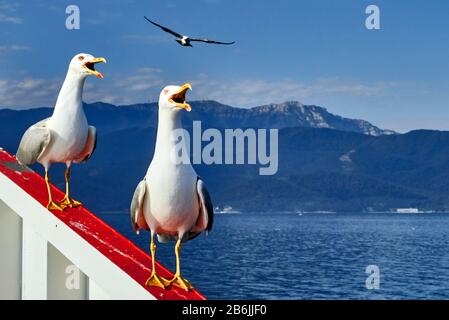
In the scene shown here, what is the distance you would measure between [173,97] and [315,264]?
10843 cm

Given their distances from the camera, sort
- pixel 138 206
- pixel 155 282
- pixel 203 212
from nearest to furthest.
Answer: pixel 155 282, pixel 138 206, pixel 203 212

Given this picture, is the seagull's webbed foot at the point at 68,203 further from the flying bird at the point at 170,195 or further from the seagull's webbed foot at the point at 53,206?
the flying bird at the point at 170,195

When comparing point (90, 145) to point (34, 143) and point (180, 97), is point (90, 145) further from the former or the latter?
point (180, 97)

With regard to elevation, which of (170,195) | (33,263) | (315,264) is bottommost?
(315,264)

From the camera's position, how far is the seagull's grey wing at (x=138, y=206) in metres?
5.12

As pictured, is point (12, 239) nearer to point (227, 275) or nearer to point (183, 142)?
point (183, 142)

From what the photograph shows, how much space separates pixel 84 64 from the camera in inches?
231

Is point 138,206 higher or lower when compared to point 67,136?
lower

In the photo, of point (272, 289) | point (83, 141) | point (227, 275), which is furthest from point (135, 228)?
point (227, 275)

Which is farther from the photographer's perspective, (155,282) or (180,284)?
(180,284)

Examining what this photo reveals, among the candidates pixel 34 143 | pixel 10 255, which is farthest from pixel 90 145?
pixel 10 255

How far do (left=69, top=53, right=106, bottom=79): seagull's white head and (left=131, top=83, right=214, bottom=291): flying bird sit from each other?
1.11 metres

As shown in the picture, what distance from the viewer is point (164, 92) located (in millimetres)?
4926

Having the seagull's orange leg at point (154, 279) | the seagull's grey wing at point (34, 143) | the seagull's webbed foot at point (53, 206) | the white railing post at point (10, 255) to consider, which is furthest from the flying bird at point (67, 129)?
the seagull's orange leg at point (154, 279)
